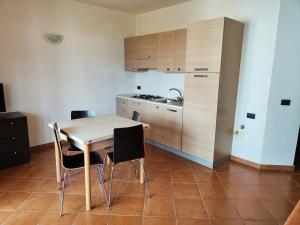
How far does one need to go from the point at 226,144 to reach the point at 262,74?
1169 mm

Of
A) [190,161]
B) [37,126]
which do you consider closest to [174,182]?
[190,161]

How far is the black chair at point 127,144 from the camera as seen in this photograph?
2158 mm

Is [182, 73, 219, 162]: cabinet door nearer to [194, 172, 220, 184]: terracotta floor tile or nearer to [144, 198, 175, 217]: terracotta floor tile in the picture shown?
[194, 172, 220, 184]: terracotta floor tile

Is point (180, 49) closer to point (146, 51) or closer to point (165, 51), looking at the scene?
point (165, 51)

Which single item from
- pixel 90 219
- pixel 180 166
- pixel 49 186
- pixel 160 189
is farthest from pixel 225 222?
pixel 49 186

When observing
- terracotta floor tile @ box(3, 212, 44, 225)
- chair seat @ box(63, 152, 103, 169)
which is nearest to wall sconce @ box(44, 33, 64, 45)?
chair seat @ box(63, 152, 103, 169)

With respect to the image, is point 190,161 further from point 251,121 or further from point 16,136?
point 16,136

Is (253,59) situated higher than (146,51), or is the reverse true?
(146,51)

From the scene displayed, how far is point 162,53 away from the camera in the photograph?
3.78 meters

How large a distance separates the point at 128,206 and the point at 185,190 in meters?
0.74

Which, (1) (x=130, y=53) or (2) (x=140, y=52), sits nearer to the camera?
(2) (x=140, y=52)

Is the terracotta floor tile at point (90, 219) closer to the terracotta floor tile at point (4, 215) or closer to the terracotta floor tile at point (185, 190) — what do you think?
the terracotta floor tile at point (4, 215)

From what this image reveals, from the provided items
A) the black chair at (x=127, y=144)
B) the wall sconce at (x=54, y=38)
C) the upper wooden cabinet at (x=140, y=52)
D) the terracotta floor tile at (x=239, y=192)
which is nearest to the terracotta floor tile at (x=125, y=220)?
the black chair at (x=127, y=144)

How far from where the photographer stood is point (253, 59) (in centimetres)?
300
